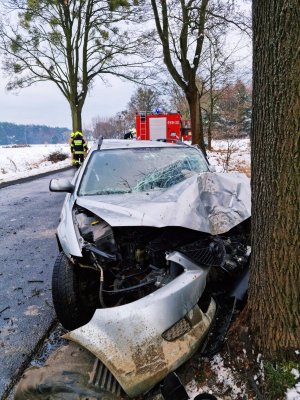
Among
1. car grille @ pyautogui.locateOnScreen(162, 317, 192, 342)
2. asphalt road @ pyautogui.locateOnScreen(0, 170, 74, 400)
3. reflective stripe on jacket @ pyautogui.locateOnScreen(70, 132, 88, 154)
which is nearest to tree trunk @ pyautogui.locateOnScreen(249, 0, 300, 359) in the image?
car grille @ pyautogui.locateOnScreen(162, 317, 192, 342)

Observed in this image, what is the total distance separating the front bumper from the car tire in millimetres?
605

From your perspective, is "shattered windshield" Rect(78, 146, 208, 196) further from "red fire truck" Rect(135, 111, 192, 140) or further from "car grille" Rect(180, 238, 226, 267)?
"red fire truck" Rect(135, 111, 192, 140)

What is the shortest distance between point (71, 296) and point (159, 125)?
534 inches

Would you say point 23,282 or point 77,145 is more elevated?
point 77,145

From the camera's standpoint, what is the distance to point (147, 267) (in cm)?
255

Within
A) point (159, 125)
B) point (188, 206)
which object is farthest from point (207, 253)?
point (159, 125)

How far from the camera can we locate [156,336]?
1.89m

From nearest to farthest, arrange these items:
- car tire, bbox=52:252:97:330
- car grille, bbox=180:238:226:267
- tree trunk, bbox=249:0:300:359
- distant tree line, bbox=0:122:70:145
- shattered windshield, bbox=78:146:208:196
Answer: tree trunk, bbox=249:0:300:359 < car grille, bbox=180:238:226:267 < car tire, bbox=52:252:97:330 < shattered windshield, bbox=78:146:208:196 < distant tree line, bbox=0:122:70:145

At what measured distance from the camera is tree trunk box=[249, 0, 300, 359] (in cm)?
165

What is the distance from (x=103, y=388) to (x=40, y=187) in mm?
9587

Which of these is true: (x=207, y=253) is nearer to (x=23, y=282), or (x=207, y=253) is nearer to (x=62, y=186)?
(x=62, y=186)

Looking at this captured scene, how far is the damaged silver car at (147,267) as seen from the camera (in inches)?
74.0

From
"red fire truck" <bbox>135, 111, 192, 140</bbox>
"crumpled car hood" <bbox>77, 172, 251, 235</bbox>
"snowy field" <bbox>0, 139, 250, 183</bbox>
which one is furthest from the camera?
"red fire truck" <bbox>135, 111, 192, 140</bbox>

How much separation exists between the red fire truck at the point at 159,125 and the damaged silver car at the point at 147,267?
12.2 m
